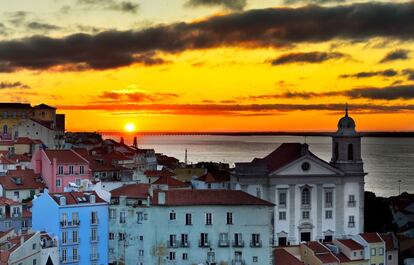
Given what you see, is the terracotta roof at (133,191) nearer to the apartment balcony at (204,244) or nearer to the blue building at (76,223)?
the blue building at (76,223)

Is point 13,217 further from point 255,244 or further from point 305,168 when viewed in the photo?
point 305,168

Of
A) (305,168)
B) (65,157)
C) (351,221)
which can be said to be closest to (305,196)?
(305,168)

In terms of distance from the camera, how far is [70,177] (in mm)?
56094

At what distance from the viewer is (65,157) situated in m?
56.9

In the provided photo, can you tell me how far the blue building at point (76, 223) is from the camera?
44.0 m

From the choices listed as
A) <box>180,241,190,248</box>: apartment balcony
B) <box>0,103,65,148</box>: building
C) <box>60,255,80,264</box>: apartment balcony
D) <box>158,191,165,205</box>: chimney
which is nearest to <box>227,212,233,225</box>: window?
<box>180,241,190,248</box>: apartment balcony

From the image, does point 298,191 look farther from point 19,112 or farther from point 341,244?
point 19,112

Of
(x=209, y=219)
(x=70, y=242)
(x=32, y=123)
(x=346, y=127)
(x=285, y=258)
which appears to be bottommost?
(x=285, y=258)

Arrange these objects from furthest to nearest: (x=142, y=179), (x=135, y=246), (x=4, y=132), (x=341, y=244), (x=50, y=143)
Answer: (x=4, y=132)
(x=50, y=143)
(x=142, y=179)
(x=341, y=244)
(x=135, y=246)

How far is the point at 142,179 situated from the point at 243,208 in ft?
66.6

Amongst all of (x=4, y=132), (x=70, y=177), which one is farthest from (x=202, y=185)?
(x=4, y=132)

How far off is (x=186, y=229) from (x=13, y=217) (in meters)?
11.8

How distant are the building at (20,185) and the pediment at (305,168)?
18.3 meters

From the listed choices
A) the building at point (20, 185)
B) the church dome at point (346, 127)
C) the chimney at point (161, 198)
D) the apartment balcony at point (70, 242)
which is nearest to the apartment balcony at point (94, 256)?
the apartment balcony at point (70, 242)
